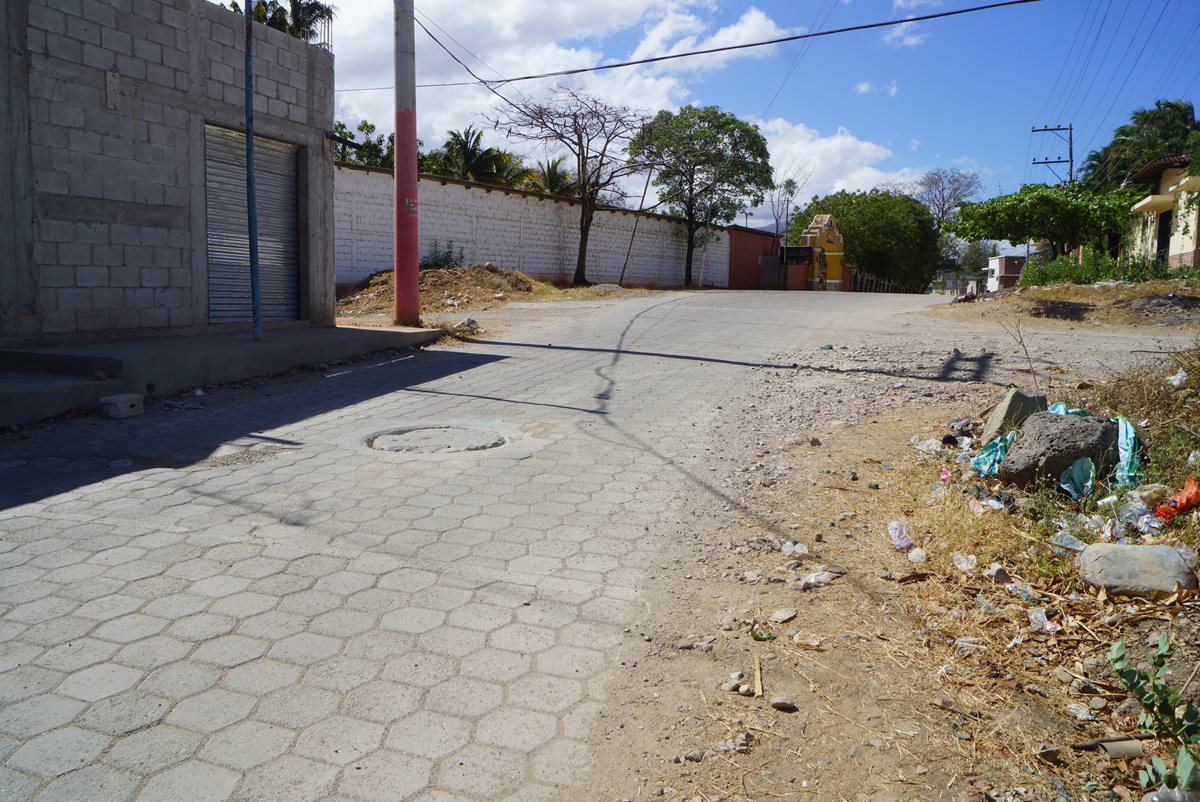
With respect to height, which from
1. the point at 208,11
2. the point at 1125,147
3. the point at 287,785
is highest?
the point at 1125,147

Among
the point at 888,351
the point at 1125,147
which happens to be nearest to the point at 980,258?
the point at 1125,147

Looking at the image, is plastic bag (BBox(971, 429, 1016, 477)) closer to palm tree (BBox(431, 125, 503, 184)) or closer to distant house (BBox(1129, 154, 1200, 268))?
distant house (BBox(1129, 154, 1200, 268))

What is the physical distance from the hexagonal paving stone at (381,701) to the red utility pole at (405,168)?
34.5ft

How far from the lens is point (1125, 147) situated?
40.6m

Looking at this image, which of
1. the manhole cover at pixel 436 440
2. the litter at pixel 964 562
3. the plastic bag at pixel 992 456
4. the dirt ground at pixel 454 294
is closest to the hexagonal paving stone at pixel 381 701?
the litter at pixel 964 562

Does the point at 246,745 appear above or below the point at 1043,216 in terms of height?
below

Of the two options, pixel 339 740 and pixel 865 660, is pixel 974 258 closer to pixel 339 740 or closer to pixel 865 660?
pixel 865 660

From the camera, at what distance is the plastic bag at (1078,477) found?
4.30 m

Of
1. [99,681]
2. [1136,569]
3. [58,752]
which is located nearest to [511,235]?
[1136,569]

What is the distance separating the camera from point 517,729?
2551 mm

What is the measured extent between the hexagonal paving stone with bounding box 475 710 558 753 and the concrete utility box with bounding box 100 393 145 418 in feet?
19.5

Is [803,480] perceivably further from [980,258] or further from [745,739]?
[980,258]

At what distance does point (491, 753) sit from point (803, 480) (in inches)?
131

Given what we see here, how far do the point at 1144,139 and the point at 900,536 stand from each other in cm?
4391
